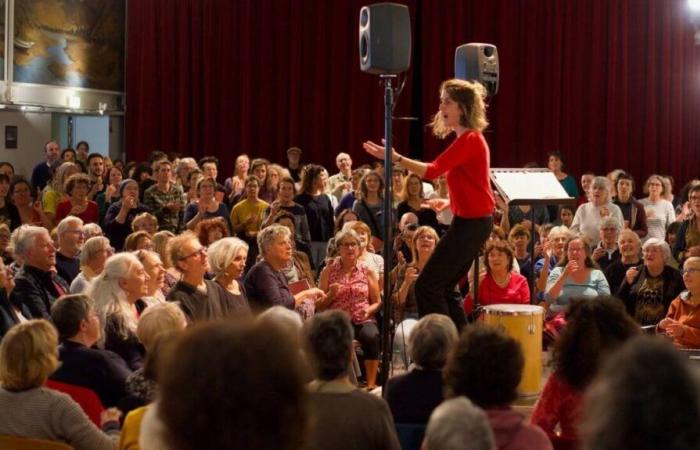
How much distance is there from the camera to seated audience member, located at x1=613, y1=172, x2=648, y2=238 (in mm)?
9477

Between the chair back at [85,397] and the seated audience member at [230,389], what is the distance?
2.53m

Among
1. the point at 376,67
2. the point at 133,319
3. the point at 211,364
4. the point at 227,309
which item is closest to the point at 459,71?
the point at 376,67

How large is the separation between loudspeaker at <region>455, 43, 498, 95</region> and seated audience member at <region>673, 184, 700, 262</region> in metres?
1.88

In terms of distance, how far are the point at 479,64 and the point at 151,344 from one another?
3872 millimetres

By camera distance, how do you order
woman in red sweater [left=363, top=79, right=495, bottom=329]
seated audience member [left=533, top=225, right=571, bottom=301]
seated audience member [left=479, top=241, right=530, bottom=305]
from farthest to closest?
1. seated audience member [left=533, top=225, right=571, bottom=301]
2. seated audience member [left=479, top=241, right=530, bottom=305]
3. woman in red sweater [left=363, top=79, right=495, bottom=329]

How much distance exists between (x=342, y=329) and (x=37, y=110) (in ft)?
37.1

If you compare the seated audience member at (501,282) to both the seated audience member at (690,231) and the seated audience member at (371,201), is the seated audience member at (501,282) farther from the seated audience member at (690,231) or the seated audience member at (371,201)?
the seated audience member at (371,201)

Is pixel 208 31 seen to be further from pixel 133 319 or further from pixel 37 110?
pixel 133 319

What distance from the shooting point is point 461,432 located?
7.58 feet

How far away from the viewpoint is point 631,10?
1330cm

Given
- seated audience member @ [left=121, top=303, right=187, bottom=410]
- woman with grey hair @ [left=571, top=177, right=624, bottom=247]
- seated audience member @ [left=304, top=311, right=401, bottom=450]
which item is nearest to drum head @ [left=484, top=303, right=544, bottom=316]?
seated audience member @ [left=121, top=303, right=187, bottom=410]

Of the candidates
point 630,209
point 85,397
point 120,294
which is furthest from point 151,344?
point 630,209

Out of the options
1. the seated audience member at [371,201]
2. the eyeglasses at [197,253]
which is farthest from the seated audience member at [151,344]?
the seated audience member at [371,201]

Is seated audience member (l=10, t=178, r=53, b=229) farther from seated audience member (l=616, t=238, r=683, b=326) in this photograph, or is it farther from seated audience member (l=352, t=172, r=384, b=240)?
seated audience member (l=616, t=238, r=683, b=326)
